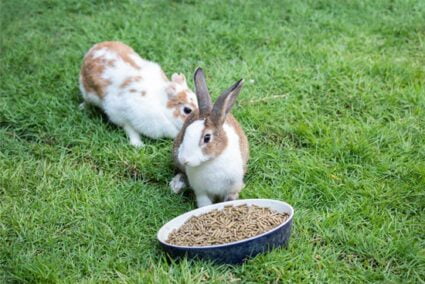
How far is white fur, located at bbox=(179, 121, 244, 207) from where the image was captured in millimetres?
3525

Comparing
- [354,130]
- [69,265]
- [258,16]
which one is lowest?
[69,265]

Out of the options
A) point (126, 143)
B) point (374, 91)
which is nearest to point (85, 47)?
point (126, 143)

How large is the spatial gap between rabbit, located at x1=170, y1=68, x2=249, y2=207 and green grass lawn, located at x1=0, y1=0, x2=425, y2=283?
0.19 metres

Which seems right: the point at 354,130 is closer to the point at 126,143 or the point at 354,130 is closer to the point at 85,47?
the point at 126,143

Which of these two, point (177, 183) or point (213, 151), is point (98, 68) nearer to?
point (177, 183)

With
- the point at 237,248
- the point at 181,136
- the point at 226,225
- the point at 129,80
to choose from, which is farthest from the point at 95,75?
the point at 237,248

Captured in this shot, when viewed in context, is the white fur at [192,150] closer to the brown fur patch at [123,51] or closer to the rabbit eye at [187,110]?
the rabbit eye at [187,110]

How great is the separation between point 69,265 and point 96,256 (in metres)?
0.14

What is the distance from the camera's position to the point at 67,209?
3.72 metres

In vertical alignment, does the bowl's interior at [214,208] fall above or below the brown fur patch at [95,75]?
below

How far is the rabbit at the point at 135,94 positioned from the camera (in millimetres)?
4367

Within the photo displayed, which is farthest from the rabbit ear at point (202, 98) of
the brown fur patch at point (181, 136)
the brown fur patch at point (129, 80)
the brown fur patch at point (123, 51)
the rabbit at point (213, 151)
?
the brown fur patch at point (123, 51)

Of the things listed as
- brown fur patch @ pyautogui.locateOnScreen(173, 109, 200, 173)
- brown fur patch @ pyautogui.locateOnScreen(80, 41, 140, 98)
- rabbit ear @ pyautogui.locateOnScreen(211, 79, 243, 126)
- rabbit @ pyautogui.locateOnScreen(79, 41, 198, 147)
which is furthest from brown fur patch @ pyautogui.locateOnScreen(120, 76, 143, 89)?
rabbit ear @ pyautogui.locateOnScreen(211, 79, 243, 126)

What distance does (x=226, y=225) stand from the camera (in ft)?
10.9
